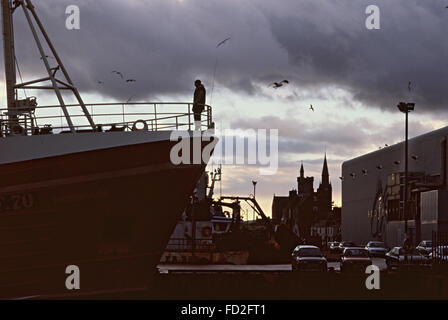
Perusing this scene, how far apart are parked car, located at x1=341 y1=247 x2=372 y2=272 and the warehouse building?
3257 cm

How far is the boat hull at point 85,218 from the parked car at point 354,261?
62.2 feet

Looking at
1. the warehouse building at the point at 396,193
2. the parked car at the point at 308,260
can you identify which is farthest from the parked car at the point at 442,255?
the warehouse building at the point at 396,193

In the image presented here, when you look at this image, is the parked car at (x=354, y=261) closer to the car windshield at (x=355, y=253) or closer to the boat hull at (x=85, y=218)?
the car windshield at (x=355, y=253)

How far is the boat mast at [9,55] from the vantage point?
26.2 metres

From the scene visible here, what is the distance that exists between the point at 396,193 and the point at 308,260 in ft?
205

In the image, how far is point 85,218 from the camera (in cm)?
2408

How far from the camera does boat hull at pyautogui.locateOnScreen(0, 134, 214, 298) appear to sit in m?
23.6

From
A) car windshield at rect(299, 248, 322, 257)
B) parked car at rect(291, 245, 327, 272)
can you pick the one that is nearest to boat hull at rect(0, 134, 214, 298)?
parked car at rect(291, 245, 327, 272)

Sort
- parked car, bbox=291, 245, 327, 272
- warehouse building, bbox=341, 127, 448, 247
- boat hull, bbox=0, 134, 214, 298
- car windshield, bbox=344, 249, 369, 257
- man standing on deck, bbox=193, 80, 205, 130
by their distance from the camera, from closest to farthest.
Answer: boat hull, bbox=0, 134, 214, 298 → man standing on deck, bbox=193, 80, 205, 130 → parked car, bbox=291, 245, 327, 272 → car windshield, bbox=344, 249, 369, 257 → warehouse building, bbox=341, 127, 448, 247

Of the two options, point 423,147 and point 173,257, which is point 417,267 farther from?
point 423,147

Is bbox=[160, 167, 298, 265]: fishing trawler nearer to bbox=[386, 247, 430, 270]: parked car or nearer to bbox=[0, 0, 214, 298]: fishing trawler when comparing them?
bbox=[386, 247, 430, 270]: parked car

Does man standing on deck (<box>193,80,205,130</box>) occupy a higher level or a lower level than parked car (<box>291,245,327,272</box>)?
higher

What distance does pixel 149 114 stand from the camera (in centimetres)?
2603
